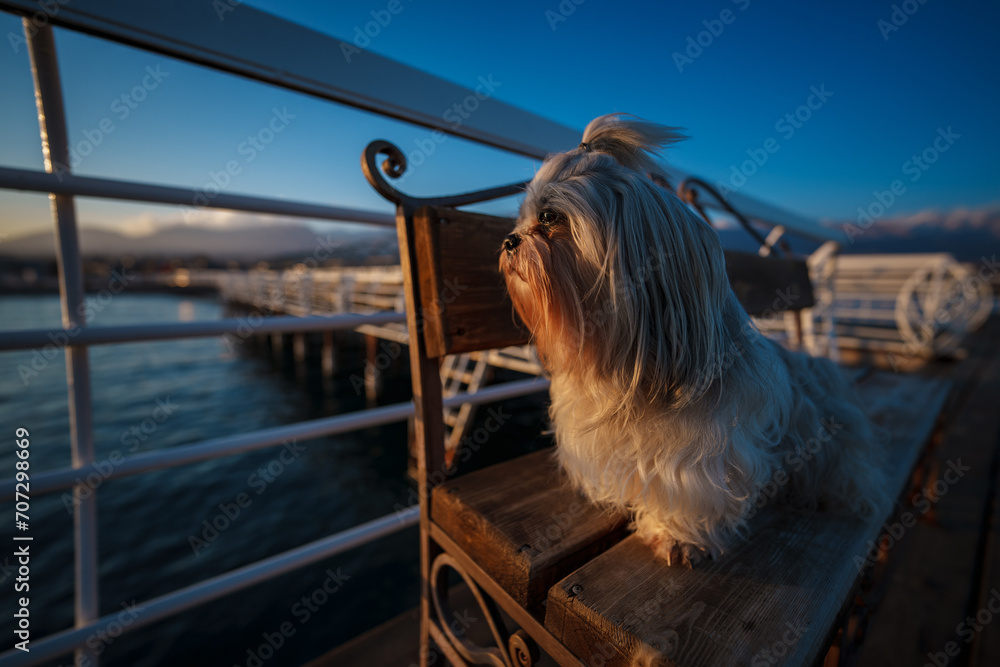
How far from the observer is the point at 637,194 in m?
0.92

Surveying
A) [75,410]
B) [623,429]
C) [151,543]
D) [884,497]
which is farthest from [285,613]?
[884,497]

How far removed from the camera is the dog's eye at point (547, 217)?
0.97 m

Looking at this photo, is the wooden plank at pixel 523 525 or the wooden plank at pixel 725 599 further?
the wooden plank at pixel 523 525

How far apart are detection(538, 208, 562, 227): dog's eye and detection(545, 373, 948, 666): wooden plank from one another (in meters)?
0.80

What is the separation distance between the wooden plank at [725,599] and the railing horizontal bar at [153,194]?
145 centimetres

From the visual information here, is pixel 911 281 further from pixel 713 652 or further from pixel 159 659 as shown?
pixel 159 659

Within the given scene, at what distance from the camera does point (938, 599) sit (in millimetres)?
1829

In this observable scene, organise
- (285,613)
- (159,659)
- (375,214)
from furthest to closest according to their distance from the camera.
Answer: (285,613)
(159,659)
(375,214)

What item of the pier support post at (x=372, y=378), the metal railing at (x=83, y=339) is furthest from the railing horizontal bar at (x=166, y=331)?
the pier support post at (x=372, y=378)

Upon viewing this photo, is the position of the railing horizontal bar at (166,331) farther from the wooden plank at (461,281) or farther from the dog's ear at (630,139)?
the dog's ear at (630,139)

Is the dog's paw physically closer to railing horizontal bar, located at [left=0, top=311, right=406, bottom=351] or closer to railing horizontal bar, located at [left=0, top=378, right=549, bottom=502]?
railing horizontal bar, located at [left=0, top=378, right=549, bottom=502]

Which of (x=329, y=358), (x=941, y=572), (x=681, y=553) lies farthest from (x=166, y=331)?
(x=329, y=358)

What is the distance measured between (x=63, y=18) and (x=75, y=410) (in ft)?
3.53

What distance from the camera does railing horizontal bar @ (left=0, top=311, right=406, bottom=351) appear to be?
1.03 m
